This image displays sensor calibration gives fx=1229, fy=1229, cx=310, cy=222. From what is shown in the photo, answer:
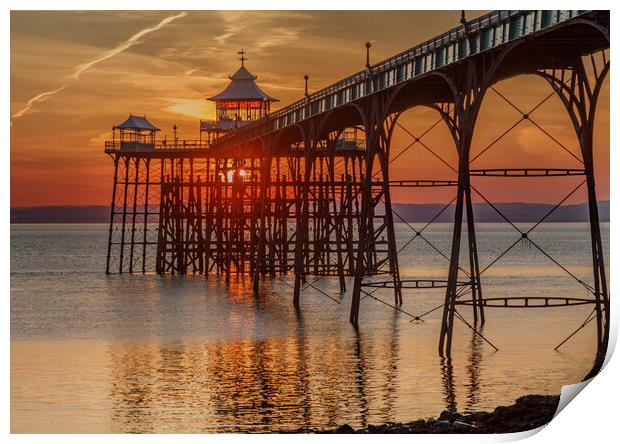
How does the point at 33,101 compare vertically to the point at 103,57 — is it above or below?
below

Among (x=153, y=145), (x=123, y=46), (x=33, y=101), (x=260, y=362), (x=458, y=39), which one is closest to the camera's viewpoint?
(x=458, y=39)

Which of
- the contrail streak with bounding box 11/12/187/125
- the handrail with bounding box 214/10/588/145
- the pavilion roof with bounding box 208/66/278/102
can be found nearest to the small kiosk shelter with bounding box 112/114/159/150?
→ the pavilion roof with bounding box 208/66/278/102

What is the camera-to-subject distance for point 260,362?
39844 mm

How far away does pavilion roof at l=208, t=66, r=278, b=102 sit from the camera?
104 meters

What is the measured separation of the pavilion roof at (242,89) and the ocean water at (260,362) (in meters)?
36.1

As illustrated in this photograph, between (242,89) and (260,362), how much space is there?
67565mm

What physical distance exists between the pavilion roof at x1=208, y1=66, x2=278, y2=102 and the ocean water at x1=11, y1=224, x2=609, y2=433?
36.1m

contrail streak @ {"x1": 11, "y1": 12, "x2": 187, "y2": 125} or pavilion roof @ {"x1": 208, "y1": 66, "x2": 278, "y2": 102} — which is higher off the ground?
pavilion roof @ {"x1": 208, "y1": 66, "x2": 278, "y2": 102}

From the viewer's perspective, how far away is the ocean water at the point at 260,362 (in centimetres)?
3080

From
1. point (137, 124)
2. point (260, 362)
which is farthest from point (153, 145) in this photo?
point (260, 362)

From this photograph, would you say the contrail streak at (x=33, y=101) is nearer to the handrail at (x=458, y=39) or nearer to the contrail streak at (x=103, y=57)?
the contrail streak at (x=103, y=57)

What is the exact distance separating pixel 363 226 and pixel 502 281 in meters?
50.1

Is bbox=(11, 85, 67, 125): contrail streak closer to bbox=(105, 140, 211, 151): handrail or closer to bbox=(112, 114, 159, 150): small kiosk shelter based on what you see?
bbox=(105, 140, 211, 151): handrail

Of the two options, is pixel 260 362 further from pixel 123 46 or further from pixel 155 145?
pixel 155 145
